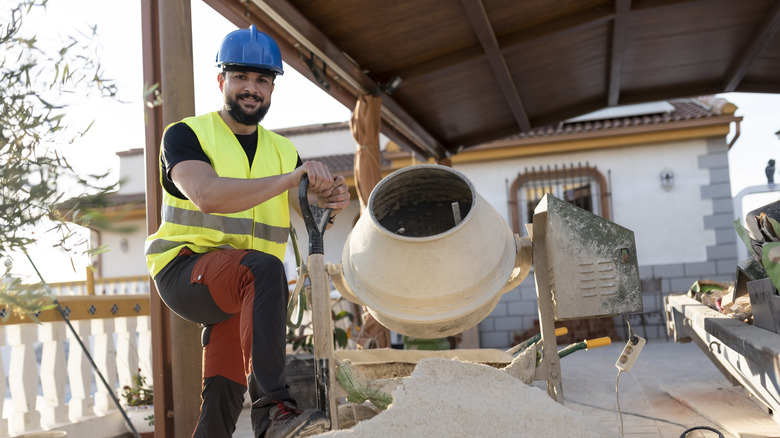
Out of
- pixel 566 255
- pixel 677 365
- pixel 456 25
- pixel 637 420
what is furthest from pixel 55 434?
pixel 677 365

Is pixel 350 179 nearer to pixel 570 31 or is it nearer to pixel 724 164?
pixel 724 164

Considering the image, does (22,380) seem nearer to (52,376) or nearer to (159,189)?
(52,376)

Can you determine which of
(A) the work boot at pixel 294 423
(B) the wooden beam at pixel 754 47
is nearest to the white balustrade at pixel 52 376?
(A) the work boot at pixel 294 423

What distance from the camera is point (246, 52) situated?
2.39 meters

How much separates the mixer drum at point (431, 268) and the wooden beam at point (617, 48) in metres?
3.05

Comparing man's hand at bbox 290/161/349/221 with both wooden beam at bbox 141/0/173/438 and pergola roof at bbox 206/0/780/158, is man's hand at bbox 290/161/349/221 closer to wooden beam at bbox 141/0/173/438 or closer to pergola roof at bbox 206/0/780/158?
wooden beam at bbox 141/0/173/438

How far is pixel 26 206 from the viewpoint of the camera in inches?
50.2

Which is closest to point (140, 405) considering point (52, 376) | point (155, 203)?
point (52, 376)

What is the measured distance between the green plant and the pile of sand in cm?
293

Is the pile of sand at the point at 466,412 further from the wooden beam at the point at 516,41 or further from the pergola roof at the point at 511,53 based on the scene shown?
the wooden beam at the point at 516,41

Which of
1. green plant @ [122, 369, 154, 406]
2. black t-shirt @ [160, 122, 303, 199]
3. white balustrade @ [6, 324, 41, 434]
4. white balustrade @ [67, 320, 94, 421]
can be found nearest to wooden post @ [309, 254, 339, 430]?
black t-shirt @ [160, 122, 303, 199]

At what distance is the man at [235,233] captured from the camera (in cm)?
198

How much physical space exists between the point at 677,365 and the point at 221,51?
5246mm

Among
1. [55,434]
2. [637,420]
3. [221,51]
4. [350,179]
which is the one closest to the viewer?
[221,51]
